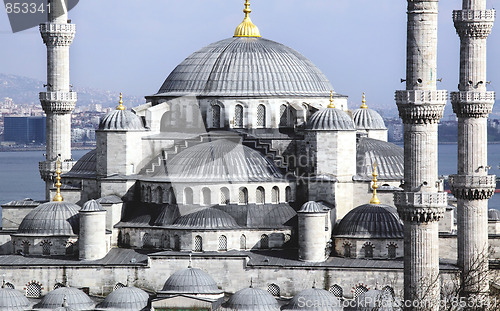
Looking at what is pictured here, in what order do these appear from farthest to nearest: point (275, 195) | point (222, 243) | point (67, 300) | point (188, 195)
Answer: point (275, 195), point (188, 195), point (222, 243), point (67, 300)

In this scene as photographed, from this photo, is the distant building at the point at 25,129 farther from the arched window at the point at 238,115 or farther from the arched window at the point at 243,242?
the arched window at the point at 243,242

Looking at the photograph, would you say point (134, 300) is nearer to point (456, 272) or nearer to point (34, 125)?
point (456, 272)

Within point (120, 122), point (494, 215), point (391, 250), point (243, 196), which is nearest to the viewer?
point (391, 250)

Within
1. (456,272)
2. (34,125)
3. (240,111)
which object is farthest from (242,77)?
(34,125)

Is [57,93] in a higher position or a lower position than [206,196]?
higher

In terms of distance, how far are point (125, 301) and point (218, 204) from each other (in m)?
5.77

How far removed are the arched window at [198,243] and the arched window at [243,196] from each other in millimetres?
2388

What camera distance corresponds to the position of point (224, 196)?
1795 inches

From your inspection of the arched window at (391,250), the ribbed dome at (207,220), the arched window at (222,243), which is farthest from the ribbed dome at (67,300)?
the arched window at (391,250)

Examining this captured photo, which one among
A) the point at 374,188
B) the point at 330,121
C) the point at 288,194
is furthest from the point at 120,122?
the point at 374,188

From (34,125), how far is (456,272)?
149m

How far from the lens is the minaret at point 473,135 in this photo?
4031 centimetres

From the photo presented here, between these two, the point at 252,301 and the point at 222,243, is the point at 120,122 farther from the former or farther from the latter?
the point at 252,301

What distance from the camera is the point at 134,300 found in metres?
41.6
